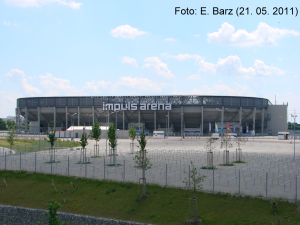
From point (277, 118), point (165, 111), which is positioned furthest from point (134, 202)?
point (277, 118)

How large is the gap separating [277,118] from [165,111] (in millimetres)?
46791

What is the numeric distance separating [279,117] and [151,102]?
52.7 m

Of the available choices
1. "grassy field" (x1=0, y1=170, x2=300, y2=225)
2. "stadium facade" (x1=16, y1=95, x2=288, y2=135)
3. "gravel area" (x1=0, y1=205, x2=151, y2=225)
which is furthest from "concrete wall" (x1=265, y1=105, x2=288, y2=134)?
"gravel area" (x1=0, y1=205, x2=151, y2=225)

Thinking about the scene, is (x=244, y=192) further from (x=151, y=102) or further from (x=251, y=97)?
(x=251, y=97)

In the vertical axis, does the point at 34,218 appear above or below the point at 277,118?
below

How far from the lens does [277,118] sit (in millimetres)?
113812

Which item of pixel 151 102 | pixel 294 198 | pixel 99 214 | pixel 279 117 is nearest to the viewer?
pixel 294 198

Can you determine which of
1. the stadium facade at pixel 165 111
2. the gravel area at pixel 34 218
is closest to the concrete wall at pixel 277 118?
the stadium facade at pixel 165 111

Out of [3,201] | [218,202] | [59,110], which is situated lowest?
[3,201]

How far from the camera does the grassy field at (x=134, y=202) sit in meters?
16.7

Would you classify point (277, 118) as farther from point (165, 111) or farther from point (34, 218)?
point (34, 218)

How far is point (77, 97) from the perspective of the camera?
359ft

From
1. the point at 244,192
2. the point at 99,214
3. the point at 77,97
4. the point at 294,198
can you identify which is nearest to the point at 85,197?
the point at 99,214

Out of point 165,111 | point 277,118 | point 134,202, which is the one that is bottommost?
point 134,202
